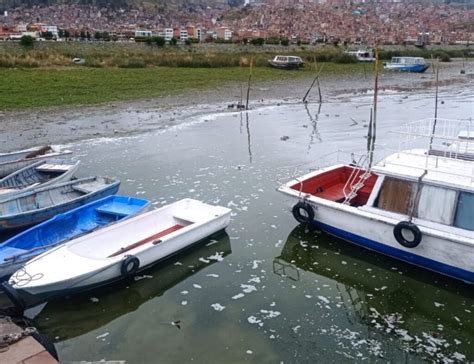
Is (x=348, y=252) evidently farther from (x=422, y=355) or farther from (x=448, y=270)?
(x=422, y=355)

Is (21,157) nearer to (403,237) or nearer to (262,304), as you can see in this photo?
(262,304)

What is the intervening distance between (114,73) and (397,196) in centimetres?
3859

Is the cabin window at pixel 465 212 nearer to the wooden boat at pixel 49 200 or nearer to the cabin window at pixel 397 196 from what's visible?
the cabin window at pixel 397 196

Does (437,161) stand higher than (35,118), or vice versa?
(437,161)

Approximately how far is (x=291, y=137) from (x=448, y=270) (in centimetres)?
1549

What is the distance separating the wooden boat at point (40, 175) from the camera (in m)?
15.9

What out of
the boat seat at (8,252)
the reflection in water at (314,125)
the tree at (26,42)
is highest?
the tree at (26,42)

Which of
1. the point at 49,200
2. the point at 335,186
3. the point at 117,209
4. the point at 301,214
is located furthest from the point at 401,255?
the point at 49,200

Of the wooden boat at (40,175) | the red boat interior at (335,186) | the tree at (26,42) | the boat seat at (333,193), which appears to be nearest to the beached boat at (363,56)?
the tree at (26,42)

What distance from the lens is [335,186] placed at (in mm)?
15664

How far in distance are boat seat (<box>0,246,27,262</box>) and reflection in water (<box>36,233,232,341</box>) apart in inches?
61.3

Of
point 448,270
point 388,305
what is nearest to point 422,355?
point 388,305

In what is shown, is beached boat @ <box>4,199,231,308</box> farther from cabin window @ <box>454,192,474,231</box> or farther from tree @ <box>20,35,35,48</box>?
tree @ <box>20,35,35,48</box>

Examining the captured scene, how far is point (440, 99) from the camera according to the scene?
140 ft
